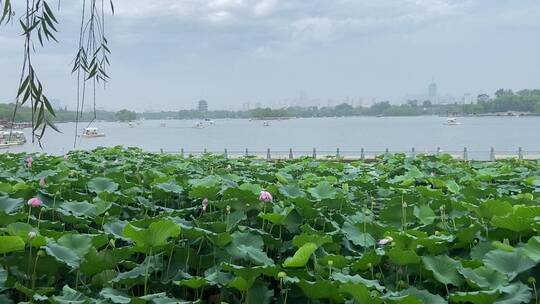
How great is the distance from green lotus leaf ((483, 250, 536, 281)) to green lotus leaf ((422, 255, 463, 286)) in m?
Result: 0.10

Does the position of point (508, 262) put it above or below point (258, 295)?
above

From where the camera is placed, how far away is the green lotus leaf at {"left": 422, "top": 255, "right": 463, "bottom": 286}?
154 centimetres

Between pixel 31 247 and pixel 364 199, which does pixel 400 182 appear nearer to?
pixel 364 199

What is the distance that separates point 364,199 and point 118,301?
70.0 inches

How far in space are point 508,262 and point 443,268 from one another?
188 mm

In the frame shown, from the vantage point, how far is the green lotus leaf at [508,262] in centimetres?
154

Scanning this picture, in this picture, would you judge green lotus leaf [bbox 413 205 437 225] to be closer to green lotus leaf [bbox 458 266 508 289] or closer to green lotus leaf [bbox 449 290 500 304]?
green lotus leaf [bbox 458 266 508 289]

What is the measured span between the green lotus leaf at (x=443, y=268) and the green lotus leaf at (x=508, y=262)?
0.10m

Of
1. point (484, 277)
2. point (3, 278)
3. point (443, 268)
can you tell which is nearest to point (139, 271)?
point (3, 278)

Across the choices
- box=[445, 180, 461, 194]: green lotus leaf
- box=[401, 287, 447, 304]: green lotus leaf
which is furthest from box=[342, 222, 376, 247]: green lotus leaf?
box=[445, 180, 461, 194]: green lotus leaf

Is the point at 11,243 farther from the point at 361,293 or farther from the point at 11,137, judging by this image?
the point at 11,137

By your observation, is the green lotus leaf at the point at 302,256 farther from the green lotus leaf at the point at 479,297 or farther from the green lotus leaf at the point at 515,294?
the green lotus leaf at the point at 515,294

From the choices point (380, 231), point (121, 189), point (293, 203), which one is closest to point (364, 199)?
point (293, 203)

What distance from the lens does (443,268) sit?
1576mm
